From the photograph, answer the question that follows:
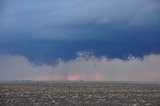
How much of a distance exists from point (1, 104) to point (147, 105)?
1353 cm

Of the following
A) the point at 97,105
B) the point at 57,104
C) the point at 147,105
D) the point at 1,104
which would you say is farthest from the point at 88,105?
the point at 1,104

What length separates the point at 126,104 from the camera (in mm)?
36844

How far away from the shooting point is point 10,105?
36.5 m

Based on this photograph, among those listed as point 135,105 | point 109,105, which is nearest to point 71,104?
point 109,105

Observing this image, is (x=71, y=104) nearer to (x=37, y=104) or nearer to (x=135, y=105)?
(x=37, y=104)

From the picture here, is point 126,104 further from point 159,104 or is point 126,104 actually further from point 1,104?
point 1,104

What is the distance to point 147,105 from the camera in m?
36.0

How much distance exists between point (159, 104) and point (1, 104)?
14.7 meters

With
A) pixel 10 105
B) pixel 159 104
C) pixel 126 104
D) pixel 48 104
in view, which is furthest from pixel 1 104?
pixel 159 104

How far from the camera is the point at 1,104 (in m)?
37.3

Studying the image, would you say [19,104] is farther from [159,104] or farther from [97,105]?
[159,104]

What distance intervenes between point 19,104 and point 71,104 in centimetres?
496

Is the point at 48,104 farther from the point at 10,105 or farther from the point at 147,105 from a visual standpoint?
the point at 147,105

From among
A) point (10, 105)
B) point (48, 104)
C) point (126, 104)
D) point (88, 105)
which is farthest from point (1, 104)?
point (126, 104)
